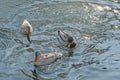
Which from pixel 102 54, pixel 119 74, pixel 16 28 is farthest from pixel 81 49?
pixel 16 28

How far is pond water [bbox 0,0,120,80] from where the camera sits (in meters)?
10.3

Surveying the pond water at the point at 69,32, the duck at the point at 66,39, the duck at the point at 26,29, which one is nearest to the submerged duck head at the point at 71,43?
the duck at the point at 66,39

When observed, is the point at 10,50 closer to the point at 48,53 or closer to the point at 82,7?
the point at 48,53

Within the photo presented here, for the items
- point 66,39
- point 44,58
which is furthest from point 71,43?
point 44,58

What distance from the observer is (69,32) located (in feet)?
41.1

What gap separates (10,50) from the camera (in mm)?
11305

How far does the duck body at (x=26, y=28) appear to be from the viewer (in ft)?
39.8

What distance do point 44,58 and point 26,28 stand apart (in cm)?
194

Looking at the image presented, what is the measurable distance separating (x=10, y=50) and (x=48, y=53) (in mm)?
1240

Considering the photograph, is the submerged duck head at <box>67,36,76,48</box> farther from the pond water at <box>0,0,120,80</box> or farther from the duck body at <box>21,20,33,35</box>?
the duck body at <box>21,20,33,35</box>

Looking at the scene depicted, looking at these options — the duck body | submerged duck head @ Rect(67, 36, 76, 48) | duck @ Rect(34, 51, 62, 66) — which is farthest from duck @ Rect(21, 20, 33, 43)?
duck @ Rect(34, 51, 62, 66)

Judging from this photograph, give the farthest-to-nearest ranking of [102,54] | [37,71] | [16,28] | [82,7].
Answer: [82,7]
[16,28]
[102,54]
[37,71]

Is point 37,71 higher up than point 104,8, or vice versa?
point 104,8

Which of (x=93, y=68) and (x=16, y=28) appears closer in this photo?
(x=93, y=68)
